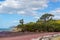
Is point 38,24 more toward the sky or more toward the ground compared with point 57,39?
more toward the sky

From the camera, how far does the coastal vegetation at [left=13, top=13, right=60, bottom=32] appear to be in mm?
7046

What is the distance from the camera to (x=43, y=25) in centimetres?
749

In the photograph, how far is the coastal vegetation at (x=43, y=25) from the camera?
7046 millimetres

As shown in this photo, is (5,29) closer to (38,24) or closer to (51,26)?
(38,24)

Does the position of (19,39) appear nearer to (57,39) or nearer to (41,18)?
(57,39)

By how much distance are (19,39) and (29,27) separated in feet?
6.71

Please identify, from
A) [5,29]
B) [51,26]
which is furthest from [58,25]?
[5,29]

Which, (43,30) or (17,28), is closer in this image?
(17,28)

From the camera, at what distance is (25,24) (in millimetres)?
6988

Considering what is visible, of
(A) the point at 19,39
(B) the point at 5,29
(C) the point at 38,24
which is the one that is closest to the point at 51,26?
(C) the point at 38,24

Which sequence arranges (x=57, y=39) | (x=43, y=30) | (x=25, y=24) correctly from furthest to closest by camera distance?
(x=43, y=30)
(x=25, y=24)
(x=57, y=39)

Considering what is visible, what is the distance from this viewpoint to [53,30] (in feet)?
25.0

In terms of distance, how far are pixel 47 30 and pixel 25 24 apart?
109cm

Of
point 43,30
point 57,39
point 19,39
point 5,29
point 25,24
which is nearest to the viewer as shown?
point 19,39
